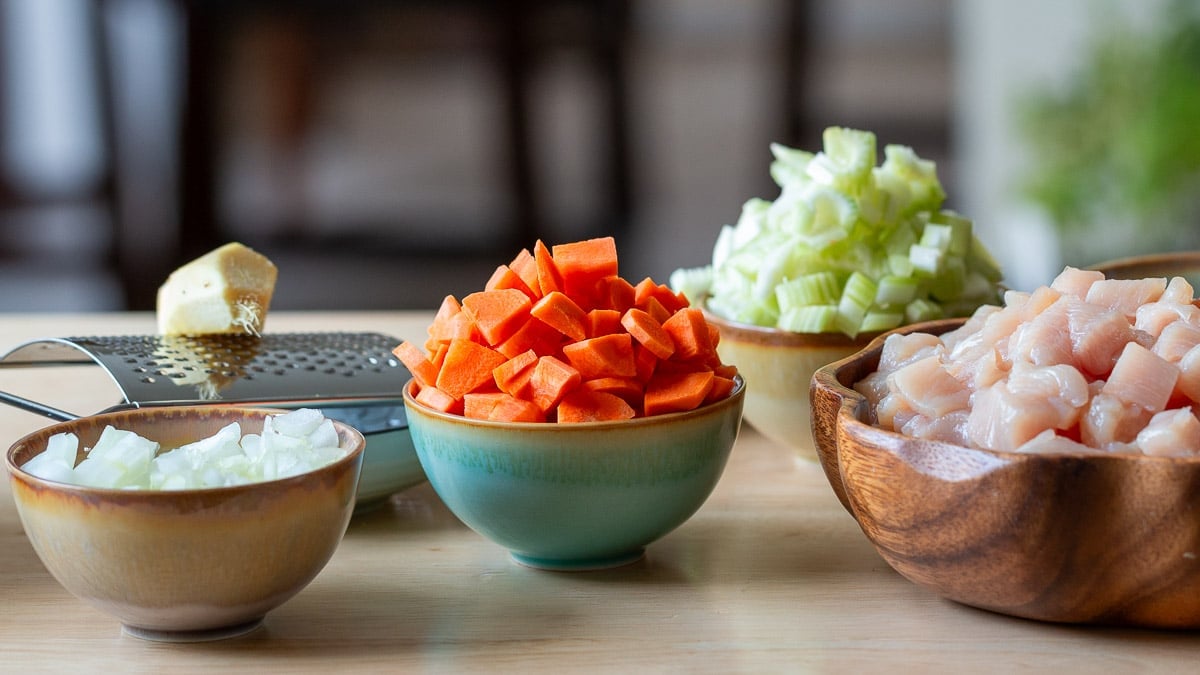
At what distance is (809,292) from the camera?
1.52 meters

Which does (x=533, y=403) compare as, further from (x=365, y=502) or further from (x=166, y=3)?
(x=166, y=3)

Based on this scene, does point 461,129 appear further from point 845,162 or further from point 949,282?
point 949,282

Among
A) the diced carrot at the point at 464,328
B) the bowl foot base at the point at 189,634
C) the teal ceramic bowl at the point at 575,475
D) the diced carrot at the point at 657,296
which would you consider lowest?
the bowl foot base at the point at 189,634

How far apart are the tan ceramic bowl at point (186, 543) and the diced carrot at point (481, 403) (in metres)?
0.14

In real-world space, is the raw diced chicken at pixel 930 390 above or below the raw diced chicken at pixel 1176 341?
below

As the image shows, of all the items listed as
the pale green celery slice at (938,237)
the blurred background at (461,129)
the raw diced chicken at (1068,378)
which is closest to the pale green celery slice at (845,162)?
the pale green celery slice at (938,237)

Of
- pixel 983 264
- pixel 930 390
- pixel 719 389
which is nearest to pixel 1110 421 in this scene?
pixel 930 390

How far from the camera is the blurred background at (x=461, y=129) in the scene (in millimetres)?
5047

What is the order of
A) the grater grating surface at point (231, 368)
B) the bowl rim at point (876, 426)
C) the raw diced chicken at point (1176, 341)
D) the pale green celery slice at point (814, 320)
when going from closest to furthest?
the bowl rim at point (876, 426) → the raw diced chicken at point (1176, 341) → the grater grating surface at point (231, 368) → the pale green celery slice at point (814, 320)

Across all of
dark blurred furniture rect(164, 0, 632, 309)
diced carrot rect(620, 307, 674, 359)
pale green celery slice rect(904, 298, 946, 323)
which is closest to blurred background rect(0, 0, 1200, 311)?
dark blurred furniture rect(164, 0, 632, 309)

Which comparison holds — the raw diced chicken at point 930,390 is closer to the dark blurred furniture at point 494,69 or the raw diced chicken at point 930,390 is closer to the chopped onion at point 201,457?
the chopped onion at point 201,457

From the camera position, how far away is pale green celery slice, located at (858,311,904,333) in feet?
4.89

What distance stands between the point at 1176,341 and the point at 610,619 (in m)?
0.58

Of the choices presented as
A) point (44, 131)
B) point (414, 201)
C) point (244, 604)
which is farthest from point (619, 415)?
point (44, 131)
